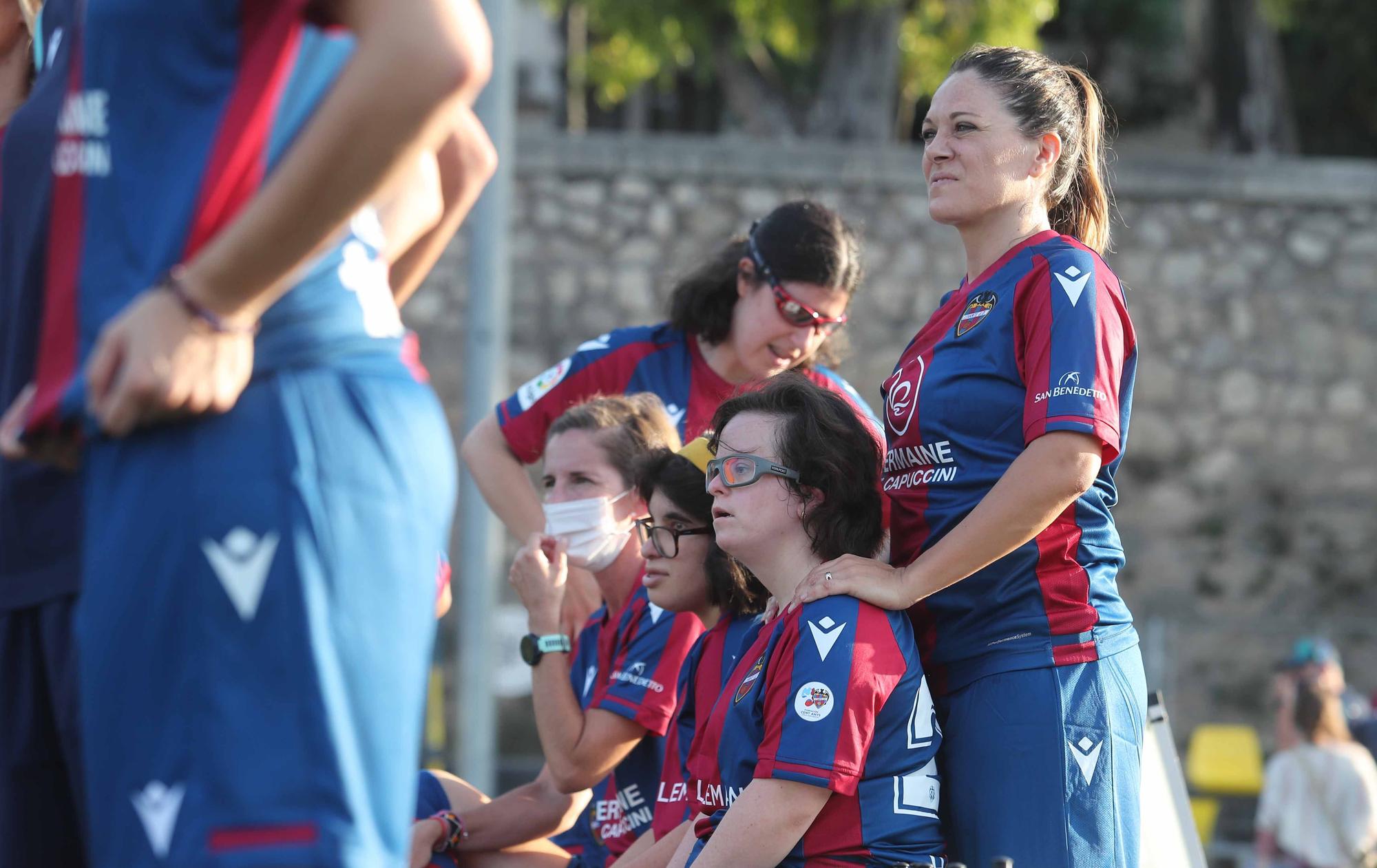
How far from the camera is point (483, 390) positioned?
851 cm

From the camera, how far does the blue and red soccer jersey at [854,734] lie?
2574 millimetres

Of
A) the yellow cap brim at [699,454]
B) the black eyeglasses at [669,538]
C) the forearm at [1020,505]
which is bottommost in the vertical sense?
the black eyeglasses at [669,538]

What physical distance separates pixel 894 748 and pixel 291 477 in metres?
1.40

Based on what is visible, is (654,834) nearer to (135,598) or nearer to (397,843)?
(397,843)

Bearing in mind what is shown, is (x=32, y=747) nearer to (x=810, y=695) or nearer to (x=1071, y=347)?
(x=810, y=695)

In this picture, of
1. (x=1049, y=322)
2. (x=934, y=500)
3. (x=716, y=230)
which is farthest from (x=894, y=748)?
(x=716, y=230)

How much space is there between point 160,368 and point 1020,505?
1496 mm

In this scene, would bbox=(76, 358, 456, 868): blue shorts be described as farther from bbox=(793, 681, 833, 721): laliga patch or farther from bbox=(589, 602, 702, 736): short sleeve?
bbox=(589, 602, 702, 736): short sleeve

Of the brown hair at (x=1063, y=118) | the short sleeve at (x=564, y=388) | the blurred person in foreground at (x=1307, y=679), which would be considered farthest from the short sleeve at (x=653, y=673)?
the blurred person in foreground at (x=1307, y=679)

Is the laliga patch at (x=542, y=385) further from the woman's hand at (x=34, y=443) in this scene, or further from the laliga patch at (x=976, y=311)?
the woman's hand at (x=34, y=443)

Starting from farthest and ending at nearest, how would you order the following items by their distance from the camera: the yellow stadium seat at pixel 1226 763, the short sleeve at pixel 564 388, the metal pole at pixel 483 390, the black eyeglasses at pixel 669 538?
the yellow stadium seat at pixel 1226 763 → the metal pole at pixel 483 390 → the short sleeve at pixel 564 388 → the black eyeglasses at pixel 669 538

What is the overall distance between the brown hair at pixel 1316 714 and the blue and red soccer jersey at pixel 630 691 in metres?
4.80

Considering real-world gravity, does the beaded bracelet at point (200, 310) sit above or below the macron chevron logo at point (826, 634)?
above

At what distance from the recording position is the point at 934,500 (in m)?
2.79
